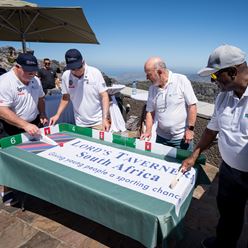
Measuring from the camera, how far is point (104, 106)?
2777mm

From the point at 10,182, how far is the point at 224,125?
171cm

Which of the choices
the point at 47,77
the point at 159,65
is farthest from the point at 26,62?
the point at 47,77

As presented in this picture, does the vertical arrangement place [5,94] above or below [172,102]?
above

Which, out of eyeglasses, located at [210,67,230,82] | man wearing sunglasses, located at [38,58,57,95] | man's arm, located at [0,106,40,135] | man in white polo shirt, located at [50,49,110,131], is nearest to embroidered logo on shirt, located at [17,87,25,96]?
man's arm, located at [0,106,40,135]

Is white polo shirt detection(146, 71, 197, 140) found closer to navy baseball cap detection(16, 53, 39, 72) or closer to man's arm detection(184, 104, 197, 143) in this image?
man's arm detection(184, 104, 197, 143)

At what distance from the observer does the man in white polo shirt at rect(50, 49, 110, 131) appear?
2.70 m

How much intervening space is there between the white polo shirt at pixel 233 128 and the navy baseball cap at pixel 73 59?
4.97 feet

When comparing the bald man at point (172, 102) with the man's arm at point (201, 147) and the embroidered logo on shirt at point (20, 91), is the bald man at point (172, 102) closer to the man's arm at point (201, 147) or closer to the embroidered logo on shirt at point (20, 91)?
the man's arm at point (201, 147)

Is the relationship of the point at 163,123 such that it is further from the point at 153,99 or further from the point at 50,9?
the point at 50,9

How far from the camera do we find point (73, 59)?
8.23 ft

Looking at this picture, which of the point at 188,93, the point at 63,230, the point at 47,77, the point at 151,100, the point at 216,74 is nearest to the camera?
the point at 216,74

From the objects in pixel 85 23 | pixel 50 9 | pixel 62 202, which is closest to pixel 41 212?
pixel 62 202

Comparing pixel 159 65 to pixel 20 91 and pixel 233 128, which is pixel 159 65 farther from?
pixel 20 91

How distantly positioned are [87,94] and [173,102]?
983mm
